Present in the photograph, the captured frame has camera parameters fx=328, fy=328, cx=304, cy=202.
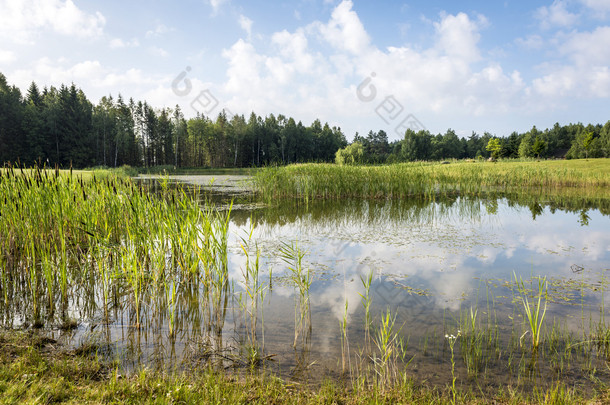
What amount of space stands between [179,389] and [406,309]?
2.78m

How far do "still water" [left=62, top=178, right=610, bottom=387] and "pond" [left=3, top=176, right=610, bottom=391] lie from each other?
17 millimetres

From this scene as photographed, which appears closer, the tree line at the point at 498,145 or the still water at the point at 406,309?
the still water at the point at 406,309

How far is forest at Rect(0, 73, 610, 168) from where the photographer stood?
4522 cm

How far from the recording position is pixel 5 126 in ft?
142

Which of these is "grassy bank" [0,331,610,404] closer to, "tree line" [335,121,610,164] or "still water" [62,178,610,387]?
"still water" [62,178,610,387]

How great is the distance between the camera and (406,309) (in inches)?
159

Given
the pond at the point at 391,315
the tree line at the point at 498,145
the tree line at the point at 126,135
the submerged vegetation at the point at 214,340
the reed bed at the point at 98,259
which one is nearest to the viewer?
the submerged vegetation at the point at 214,340

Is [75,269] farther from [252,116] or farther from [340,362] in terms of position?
[252,116]

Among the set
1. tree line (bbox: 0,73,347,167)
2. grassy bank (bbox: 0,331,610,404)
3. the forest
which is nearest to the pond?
grassy bank (bbox: 0,331,610,404)

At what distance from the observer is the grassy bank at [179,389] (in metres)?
2.14

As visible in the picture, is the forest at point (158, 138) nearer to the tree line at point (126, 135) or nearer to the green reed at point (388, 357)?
the tree line at point (126, 135)

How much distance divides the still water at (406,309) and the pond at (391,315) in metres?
0.02

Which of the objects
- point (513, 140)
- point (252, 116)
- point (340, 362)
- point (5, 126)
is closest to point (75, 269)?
point (340, 362)

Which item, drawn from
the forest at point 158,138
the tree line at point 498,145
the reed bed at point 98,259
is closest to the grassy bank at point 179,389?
the reed bed at point 98,259
